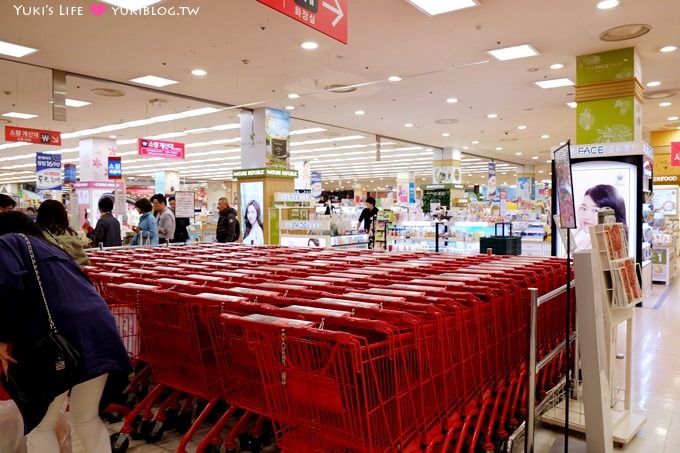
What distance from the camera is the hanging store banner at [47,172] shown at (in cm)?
1445

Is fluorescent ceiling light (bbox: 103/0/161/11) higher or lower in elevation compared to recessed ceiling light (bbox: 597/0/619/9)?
lower

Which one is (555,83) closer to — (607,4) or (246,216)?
(607,4)

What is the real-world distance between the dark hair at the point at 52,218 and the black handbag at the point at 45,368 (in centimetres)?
171

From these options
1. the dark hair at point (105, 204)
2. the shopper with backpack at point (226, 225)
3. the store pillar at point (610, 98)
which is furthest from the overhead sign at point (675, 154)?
the dark hair at point (105, 204)

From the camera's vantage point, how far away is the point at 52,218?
11.9ft

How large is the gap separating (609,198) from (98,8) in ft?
24.7

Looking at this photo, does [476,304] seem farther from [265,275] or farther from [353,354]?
[265,275]

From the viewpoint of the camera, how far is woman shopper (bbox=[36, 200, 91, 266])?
358 centimetres

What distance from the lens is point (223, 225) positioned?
31.6 feet

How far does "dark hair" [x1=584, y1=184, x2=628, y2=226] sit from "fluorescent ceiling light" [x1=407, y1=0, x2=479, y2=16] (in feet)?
11.6

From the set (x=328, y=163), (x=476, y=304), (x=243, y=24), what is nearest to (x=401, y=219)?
(x=243, y=24)

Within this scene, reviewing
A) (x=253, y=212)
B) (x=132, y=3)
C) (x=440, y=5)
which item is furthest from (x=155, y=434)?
(x=253, y=212)

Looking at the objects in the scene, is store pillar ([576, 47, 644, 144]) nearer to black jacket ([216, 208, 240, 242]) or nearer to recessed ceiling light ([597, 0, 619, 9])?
recessed ceiling light ([597, 0, 619, 9])

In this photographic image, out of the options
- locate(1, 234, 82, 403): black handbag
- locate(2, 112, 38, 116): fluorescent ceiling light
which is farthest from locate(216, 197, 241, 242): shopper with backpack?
locate(1, 234, 82, 403): black handbag
